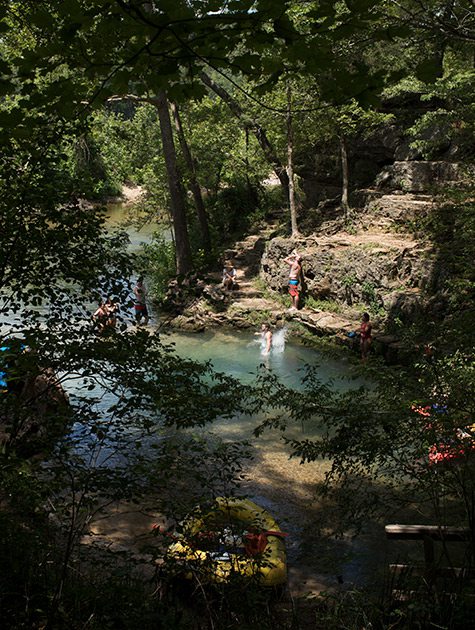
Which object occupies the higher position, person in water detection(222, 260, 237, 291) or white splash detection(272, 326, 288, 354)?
person in water detection(222, 260, 237, 291)

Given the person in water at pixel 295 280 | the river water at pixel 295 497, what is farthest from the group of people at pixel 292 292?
the river water at pixel 295 497

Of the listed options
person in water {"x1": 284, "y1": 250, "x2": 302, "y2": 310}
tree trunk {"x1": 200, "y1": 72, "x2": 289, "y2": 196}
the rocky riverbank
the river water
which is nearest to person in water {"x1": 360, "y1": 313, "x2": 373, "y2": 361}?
the rocky riverbank

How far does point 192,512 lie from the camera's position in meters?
5.11

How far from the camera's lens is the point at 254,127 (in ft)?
76.8

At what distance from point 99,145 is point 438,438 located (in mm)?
21081

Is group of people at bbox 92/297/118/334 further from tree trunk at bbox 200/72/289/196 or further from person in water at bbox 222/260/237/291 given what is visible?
tree trunk at bbox 200/72/289/196

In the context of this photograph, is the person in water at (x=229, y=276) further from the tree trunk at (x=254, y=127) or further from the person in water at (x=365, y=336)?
the person in water at (x=365, y=336)

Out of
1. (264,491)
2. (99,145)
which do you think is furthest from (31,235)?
(99,145)

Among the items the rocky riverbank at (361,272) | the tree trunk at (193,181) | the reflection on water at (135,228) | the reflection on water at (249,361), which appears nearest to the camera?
the reflection on water at (249,361)

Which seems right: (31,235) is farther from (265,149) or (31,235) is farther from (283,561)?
(265,149)

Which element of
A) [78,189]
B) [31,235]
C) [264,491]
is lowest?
[264,491]

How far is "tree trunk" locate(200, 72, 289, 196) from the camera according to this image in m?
22.8

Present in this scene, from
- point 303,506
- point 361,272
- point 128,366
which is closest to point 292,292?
point 361,272

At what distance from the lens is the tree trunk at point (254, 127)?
74.9 ft
